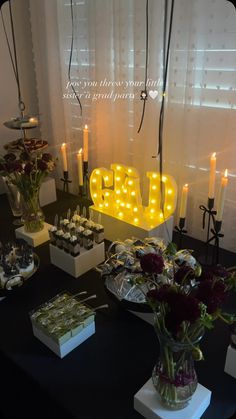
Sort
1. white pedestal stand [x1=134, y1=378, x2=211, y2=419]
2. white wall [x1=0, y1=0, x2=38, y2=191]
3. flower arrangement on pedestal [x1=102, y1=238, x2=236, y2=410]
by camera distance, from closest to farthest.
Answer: flower arrangement on pedestal [x1=102, y1=238, x2=236, y2=410] → white pedestal stand [x1=134, y1=378, x2=211, y2=419] → white wall [x1=0, y1=0, x2=38, y2=191]

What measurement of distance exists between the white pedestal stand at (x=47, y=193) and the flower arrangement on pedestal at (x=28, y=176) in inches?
12.3

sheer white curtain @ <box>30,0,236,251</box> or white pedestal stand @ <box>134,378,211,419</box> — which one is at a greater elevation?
sheer white curtain @ <box>30,0,236,251</box>

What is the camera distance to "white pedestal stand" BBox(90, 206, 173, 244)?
4.66ft

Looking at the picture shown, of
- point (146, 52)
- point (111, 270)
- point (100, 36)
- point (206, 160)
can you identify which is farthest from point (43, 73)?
point (111, 270)

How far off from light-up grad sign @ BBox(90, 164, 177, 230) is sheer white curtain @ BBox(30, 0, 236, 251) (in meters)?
0.16

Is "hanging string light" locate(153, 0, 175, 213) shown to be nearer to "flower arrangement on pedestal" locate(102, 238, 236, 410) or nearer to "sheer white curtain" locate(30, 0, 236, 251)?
"sheer white curtain" locate(30, 0, 236, 251)

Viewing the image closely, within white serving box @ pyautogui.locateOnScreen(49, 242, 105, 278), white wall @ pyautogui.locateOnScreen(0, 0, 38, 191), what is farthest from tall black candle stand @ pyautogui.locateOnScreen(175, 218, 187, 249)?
white wall @ pyautogui.locateOnScreen(0, 0, 38, 191)

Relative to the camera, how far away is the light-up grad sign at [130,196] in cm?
144

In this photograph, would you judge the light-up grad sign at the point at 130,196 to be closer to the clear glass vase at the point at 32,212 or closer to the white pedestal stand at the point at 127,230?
the white pedestal stand at the point at 127,230

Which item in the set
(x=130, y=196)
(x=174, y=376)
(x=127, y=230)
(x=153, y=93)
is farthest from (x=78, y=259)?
(x=153, y=93)

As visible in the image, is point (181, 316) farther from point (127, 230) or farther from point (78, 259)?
point (127, 230)

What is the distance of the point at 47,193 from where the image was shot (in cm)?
186

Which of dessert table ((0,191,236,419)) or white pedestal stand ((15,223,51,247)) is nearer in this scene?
dessert table ((0,191,236,419))

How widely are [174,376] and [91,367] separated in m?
0.25
